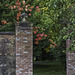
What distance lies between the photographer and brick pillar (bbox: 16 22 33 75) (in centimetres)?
899

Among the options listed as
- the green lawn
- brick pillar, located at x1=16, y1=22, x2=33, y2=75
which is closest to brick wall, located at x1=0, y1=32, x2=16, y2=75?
brick pillar, located at x1=16, y1=22, x2=33, y2=75

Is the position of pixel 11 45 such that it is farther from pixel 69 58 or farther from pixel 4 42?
pixel 69 58

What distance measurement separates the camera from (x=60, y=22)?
1365 centimetres

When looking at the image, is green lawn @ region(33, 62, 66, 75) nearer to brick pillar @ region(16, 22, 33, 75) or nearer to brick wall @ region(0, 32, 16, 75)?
brick wall @ region(0, 32, 16, 75)

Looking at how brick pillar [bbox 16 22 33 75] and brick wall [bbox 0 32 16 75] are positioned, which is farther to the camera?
brick wall [bbox 0 32 16 75]

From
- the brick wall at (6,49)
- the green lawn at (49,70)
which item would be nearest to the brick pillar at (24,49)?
the brick wall at (6,49)

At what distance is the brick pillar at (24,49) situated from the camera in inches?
354

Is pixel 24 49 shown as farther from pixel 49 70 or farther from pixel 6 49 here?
pixel 49 70

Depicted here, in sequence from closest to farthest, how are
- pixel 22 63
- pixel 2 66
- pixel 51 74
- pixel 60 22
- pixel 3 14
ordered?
pixel 22 63, pixel 2 66, pixel 60 22, pixel 3 14, pixel 51 74

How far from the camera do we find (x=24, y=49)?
900 centimetres

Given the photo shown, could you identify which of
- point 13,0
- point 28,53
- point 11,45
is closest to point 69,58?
point 28,53

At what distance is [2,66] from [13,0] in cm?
772

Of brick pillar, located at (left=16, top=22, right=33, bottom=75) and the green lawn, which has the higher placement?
brick pillar, located at (left=16, top=22, right=33, bottom=75)

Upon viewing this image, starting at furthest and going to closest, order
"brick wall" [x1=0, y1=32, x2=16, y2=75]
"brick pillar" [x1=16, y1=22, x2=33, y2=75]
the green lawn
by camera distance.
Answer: the green lawn, "brick wall" [x1=0, y1=32, x2=16, y2=75], "brick pillar" [x1=16, y1=22, x2=33, y2=75]
